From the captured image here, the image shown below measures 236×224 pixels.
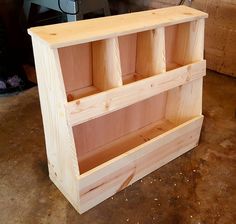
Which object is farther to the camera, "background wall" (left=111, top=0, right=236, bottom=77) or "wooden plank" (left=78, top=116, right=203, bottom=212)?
"background wall" (left=111, top=0, right=236, bottom=77)

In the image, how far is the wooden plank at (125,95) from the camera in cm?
118

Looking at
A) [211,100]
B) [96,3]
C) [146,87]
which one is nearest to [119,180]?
[146,87]

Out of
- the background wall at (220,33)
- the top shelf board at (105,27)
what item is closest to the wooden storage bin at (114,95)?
the top shelf board at (105,27)

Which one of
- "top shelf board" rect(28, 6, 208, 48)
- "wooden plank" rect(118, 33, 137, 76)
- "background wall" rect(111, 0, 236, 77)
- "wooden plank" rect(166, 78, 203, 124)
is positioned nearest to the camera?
"top shelf board" rect(28, 6, 208, 48)

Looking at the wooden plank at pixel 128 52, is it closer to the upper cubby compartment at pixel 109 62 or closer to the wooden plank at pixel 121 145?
the upper cubby compartment at pixel 109 62

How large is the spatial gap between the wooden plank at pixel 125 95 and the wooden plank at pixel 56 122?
0.06 m

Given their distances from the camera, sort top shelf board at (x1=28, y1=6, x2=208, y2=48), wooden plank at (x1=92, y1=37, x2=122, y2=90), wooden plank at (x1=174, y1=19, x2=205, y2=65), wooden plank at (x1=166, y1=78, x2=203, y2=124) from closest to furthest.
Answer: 1. top shelf board at (x1=28, y1=6, x2=208, y2=48)
2. wooden plank at (x1=92, y1=37, x2=122, y2=90)
3. wooden plank at (x1=174, y1=19, x2=205, y2=65)
4. wooden plank at (x1=166, y1=78, x2=203, y2=124)

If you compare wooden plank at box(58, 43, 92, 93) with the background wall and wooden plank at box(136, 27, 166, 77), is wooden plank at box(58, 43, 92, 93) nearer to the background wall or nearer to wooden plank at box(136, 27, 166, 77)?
wooden plank at box(136, 27, 166, 77)

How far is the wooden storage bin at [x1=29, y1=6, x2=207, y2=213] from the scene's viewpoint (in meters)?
1.19

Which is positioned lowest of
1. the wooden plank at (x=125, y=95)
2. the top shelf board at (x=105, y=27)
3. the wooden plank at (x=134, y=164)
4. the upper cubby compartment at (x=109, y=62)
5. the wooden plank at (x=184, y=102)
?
the wooden plank at (x=134, y=164)

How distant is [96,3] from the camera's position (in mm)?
2350

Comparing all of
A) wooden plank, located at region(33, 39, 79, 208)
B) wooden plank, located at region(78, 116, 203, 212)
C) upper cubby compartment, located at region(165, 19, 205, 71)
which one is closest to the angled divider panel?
upper cubby compartment, located at region(165, 19, 205, 71)

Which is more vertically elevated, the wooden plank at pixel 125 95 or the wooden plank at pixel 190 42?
the wooden plank at pixel 190 42

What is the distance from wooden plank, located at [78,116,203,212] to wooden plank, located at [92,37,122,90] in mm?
370
